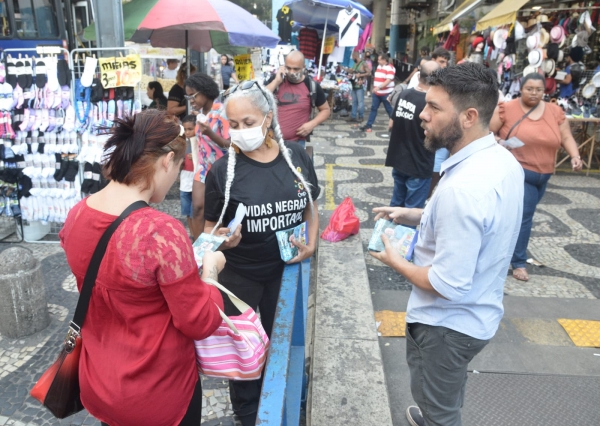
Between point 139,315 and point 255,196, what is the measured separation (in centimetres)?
101

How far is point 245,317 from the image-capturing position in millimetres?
1939

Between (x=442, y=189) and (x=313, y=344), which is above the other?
(x=442, y=189)

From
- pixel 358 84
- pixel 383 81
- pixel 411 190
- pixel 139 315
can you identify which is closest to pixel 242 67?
pixel 411 190

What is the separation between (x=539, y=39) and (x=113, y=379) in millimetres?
9772

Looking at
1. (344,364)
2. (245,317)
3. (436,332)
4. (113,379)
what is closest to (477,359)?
(344,364)

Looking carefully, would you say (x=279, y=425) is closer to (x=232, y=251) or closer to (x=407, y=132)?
(x=232, y=251)

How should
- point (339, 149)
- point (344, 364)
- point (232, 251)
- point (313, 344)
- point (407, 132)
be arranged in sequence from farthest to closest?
point (339, 149), point (407, 132), point (313, 344), point (344, 364), point (232, 251)

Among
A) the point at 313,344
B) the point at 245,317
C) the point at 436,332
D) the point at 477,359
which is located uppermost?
the point at 245,317

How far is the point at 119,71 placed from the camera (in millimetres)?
5035

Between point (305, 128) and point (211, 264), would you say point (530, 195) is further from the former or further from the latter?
point (211, 264)

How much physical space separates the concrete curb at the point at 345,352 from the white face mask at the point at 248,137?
4.60 ft

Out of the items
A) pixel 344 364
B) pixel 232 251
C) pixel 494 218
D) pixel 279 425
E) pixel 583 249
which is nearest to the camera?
pixel 279 425

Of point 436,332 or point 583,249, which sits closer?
point 436,332

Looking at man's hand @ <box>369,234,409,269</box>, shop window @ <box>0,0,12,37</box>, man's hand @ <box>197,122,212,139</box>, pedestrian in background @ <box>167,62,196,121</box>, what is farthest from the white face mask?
shop window @ <box>0,0,12,37</box>
